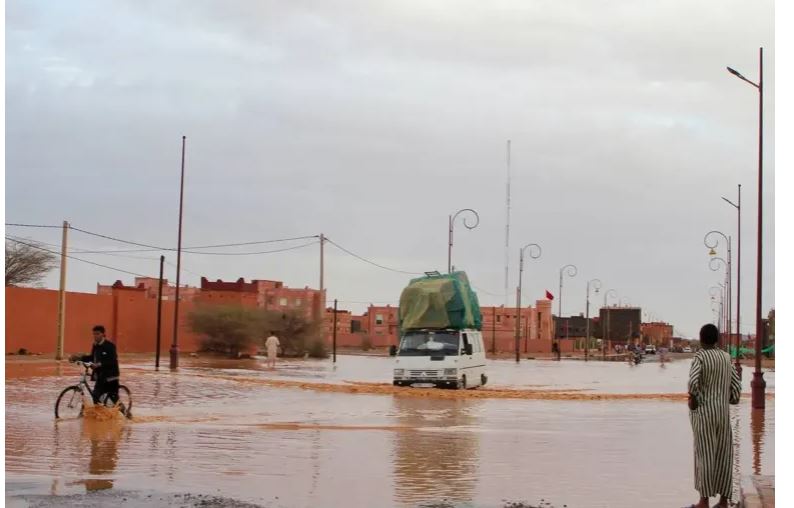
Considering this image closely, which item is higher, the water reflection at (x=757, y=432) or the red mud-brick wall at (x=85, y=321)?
the red mud-brick wall at (x=85, y=321)

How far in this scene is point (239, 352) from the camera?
6744 cm

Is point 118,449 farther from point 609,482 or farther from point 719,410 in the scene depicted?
point 719,410

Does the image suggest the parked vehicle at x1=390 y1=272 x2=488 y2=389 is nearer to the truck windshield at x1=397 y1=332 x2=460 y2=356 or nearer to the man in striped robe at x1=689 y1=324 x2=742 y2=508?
the truck windshield at x1=397 y1=332 x2=460 y2=356

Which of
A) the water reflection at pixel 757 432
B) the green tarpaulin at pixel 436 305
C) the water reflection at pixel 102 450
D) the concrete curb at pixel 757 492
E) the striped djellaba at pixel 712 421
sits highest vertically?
the green tarpaulin at pixel 436 305

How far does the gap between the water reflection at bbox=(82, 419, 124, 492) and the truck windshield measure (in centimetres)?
1428

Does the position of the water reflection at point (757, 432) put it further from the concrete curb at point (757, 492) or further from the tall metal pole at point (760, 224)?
the concrete curb at point (757, 492)

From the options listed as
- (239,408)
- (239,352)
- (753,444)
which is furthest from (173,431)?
(239,352)

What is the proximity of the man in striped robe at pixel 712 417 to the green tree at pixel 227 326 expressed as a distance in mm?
56320

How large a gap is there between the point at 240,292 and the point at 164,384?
283ft

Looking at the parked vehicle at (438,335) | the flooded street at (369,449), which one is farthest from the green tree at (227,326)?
the flooded street at (369,449)

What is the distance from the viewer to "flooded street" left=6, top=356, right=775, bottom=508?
12.2 meters

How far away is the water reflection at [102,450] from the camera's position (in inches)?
481

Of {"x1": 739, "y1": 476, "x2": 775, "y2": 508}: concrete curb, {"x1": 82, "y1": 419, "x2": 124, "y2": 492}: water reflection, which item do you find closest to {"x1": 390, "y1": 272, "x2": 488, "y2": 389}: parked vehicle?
{"x1": 82, "y1": 419, "x2": 124, "y2": 492}: water reflection

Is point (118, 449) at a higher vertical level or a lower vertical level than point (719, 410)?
lower
